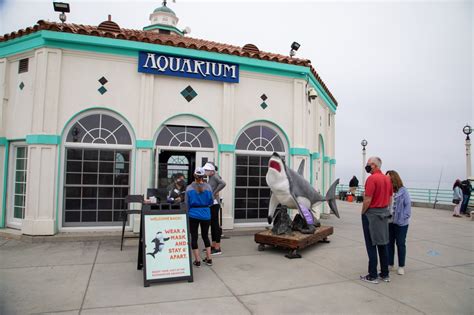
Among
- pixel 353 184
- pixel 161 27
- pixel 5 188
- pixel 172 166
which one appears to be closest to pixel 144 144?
pixel 172 166

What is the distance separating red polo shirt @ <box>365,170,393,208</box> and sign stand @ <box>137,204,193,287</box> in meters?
2.91

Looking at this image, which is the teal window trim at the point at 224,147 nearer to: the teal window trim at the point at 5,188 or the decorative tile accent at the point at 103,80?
the decorative tile accent at the point at 103,80

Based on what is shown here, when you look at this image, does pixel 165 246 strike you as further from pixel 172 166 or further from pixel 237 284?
pixel 172 166

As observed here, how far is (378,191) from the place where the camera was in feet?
16.1

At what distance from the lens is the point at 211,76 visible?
873 centimetres

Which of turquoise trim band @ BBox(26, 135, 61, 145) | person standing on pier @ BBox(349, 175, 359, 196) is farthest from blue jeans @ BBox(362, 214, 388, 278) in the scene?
person standing on pier @ BBox(349, 175, 359, 196)

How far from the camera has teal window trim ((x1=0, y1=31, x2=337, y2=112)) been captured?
7590 millimetres

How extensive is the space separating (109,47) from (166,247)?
552 cm

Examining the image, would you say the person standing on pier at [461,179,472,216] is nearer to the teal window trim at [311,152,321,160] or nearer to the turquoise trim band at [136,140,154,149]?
the teal window trim at [311,152,321,160]

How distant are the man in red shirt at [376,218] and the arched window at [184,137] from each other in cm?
488

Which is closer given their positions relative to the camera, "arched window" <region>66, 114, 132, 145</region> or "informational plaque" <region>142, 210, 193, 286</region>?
"informational plaque" <region>142, 210, 193, 286</region>

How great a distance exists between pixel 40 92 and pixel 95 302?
554 centimetres

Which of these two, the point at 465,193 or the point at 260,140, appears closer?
the point at 260,140

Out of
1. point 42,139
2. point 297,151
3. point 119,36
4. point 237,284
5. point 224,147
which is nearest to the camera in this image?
point 237,284
